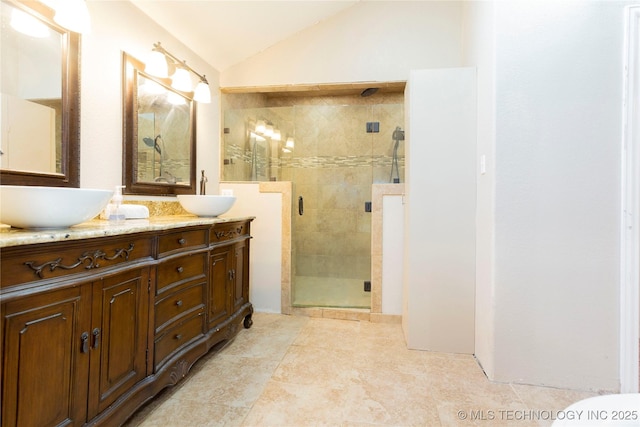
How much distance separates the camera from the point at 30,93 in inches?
Result: 55.2

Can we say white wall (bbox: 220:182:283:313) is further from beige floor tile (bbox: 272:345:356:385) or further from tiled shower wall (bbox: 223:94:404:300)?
beige floor tile (bbox: 272:345:356:385)

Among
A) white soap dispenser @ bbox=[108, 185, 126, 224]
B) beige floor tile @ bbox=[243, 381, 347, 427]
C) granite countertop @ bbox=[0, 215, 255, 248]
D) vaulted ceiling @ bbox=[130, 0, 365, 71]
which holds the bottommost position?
beige floor tile @ bbox=[243, 381, 347, 427]

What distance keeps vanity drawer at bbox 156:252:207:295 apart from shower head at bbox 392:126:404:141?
2139 mm

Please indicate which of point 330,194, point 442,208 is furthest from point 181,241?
point 330,194

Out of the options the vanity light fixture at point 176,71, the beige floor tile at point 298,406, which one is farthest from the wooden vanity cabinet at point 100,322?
the vanity light fixture at point 176,71

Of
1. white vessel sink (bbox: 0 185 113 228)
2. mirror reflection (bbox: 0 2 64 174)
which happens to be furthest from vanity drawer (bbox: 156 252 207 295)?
mirror reflection (bbox: 0 2 64 174)

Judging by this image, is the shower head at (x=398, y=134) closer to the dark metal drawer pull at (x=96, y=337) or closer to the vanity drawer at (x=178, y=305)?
the vanity drawer at (x=178, y=305)

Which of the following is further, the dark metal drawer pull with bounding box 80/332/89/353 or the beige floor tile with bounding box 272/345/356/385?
the beige floor tile with bounding box 272/345/356/385

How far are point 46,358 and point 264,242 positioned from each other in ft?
6.59

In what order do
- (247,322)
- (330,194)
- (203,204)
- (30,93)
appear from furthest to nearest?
(330,194)
(247,322)
(203,204)
(30,93)

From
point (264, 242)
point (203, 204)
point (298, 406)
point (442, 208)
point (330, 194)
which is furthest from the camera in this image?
point (330, 194)

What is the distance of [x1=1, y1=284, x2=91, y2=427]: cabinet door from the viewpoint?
36.0 inches

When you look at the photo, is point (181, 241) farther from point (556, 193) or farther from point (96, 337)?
point (556, 193)

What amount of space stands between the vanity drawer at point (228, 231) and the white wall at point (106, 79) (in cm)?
64
